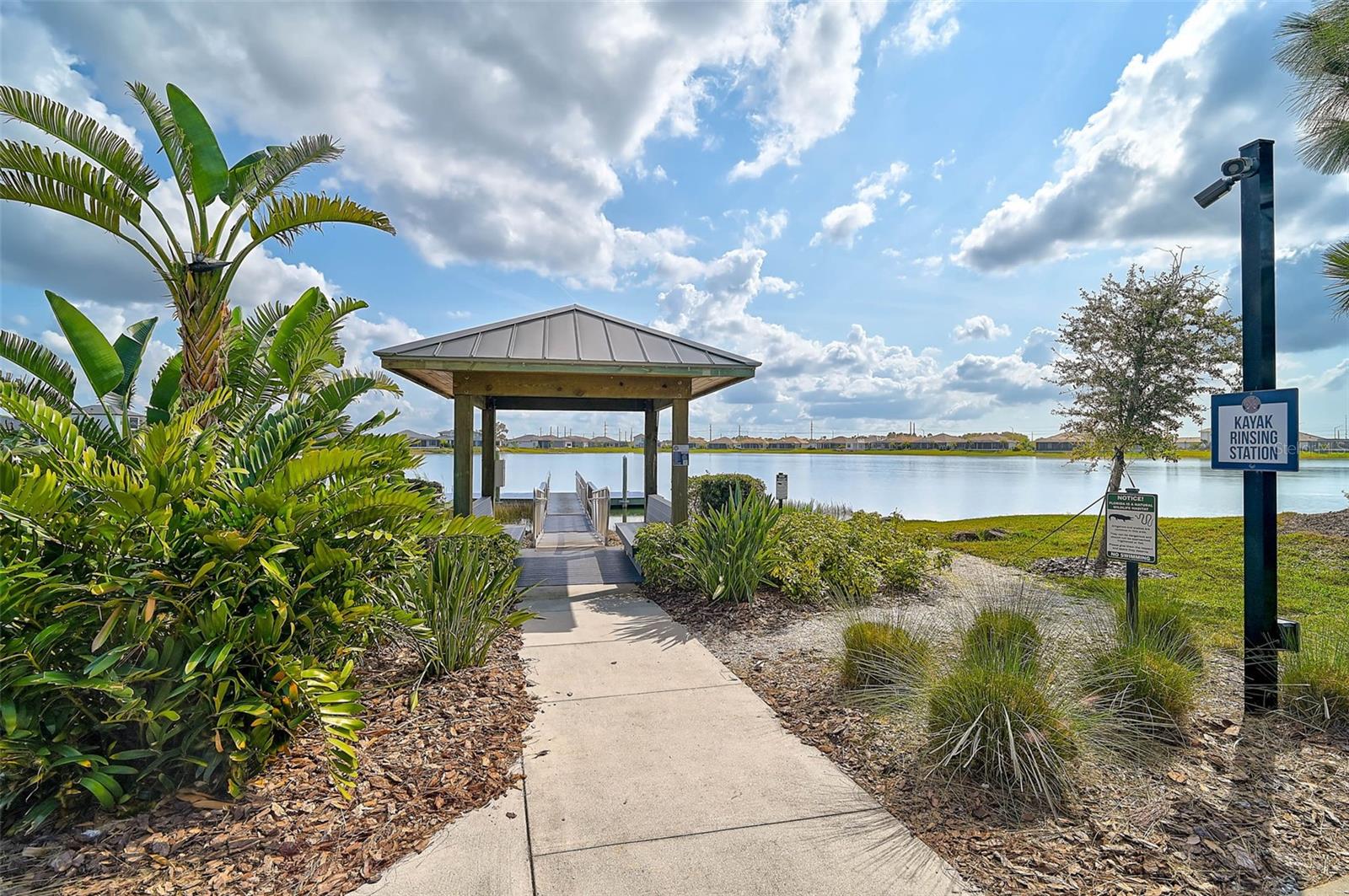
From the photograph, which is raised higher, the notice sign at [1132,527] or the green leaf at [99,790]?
the notice sign at [1132,527]

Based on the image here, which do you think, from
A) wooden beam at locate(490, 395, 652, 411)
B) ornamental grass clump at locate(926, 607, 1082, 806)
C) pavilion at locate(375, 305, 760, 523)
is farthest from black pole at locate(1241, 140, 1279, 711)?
wooden beam at locate(490, 395, 652, 411)

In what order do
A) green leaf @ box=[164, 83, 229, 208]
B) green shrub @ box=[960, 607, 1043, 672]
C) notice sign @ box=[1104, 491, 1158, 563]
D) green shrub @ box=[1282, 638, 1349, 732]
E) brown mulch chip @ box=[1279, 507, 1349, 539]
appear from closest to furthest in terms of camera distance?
green shrub @ box=[960, 607, 1043, 672], green shrub @ box=[1282, 638, 1349, 732], notice sign @ box=[1104, 491, 1158, 563], green leaf @ box=[164, 83, 229, 208], brown mulch chip @ box=[1279, 507, 1349, 539]

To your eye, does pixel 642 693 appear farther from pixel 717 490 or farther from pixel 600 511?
pixel 600 511

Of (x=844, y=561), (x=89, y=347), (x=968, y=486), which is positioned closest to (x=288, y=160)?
(x=89, y=347)

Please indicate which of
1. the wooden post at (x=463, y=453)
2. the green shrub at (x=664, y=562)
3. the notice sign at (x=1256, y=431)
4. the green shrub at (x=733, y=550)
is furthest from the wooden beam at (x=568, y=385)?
the notice sign at (x=1256, y=431)

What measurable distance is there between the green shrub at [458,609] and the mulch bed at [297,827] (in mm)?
667

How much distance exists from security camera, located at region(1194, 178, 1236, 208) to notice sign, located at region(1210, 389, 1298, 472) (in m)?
1.35

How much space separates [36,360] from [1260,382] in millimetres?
7926

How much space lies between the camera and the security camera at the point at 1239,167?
3.71 metres

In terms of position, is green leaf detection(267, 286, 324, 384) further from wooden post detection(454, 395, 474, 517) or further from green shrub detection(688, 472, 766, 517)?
green shrub detection(688, 472, 766, 517)

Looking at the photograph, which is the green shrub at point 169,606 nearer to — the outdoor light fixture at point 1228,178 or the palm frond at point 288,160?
the palm frond at point 288,160

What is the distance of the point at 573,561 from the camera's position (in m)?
8.64

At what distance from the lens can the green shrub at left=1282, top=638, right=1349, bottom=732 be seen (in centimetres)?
339

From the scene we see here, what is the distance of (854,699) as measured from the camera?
3.84m
